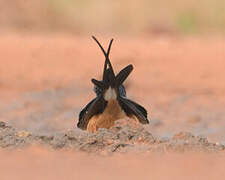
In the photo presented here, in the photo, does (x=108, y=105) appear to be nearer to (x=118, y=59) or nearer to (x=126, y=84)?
(x=126, y=84)

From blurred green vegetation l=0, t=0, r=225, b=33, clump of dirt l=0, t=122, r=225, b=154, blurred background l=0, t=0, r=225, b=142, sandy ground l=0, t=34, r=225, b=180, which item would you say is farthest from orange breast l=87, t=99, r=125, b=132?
blurred green vegetation l=0, t=0, r=225, b=33

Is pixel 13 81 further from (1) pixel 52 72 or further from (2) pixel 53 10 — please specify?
(2) pixel 53 10

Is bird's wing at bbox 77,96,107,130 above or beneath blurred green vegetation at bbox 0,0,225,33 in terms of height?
beneath

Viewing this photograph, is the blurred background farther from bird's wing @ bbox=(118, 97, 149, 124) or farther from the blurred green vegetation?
bird's wing @ bbox=(118, 97, 149, 124)

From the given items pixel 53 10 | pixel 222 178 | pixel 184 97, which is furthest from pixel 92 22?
pixel 222 178

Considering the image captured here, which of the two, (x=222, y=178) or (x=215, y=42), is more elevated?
(x=215, y=42)

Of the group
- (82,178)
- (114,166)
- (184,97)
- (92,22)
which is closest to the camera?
(82,178)
